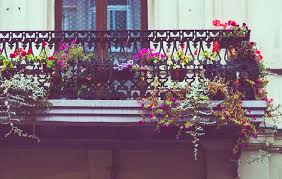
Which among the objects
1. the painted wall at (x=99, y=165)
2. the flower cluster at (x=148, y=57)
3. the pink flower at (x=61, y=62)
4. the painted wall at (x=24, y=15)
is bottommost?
the painted wall at (x=99, y=165)

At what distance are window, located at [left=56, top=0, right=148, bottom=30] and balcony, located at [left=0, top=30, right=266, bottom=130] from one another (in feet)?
2.88

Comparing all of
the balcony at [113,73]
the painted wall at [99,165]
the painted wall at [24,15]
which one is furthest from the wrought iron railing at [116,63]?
the painted wall at [99,165]

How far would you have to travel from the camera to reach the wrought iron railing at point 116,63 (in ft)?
34.7

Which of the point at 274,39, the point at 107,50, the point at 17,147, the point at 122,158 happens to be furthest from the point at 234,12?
the point at 17,147

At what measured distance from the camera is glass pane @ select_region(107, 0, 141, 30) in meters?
12.2

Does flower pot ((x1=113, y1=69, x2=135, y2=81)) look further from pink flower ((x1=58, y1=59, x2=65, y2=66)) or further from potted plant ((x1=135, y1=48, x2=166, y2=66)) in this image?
pink flower ((x1=58, y1=59, x2=65, y2=66))

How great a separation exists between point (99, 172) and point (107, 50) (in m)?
1.75

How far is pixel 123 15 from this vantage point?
12.3 m

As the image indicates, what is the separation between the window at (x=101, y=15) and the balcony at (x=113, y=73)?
0.88 metres

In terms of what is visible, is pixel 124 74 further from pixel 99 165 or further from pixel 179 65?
pixel 99 165

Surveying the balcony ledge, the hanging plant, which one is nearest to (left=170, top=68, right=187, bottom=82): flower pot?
the balcony ledge

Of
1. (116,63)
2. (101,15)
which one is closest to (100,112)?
(116,63)

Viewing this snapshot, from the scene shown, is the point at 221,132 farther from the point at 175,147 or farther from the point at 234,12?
the point at 234,12

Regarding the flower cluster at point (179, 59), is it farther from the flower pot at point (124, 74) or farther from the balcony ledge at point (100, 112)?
the balcony ledge at point (100, 112)
